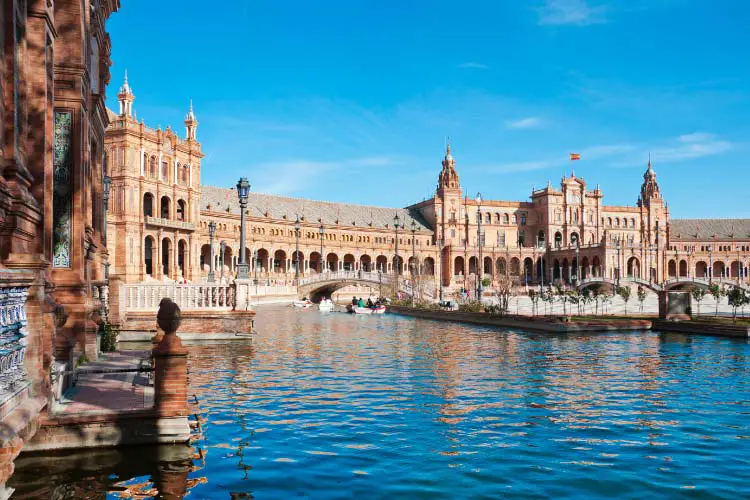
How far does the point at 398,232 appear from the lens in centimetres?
12194

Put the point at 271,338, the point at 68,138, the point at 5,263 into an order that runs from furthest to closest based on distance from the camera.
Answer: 1. the point at 271,338
2. the point at 68,138
3. the point at 5,263

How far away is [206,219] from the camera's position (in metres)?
91.0

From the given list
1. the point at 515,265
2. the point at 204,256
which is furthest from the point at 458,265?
the point at 204,256

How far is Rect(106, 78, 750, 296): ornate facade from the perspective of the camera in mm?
70250

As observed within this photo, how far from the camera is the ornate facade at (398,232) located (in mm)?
70250

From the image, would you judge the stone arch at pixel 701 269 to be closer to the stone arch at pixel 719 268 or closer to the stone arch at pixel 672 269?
the stone arch at pixel 719 268

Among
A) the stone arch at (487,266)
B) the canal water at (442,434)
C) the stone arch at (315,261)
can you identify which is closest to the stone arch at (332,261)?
the stone arch at (315,261)

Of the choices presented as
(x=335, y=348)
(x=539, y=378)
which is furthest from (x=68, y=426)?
(x=335, y=348)

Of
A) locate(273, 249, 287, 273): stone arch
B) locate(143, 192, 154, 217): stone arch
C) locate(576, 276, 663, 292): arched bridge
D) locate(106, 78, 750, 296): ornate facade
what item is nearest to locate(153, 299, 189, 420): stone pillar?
locate(106, 78, 750, 296): ornate facade

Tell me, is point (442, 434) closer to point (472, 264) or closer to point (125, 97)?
point (125, 97)

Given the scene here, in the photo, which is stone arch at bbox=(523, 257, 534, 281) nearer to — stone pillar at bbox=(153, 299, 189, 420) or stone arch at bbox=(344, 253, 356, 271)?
stone arch at bbox=(344, 253, 356, 271)

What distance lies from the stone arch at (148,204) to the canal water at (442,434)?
51.7 m

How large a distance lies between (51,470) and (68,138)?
7.49 metres

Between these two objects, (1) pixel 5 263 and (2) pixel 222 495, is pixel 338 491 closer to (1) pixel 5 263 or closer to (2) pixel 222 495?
(2) pixel 222 495
